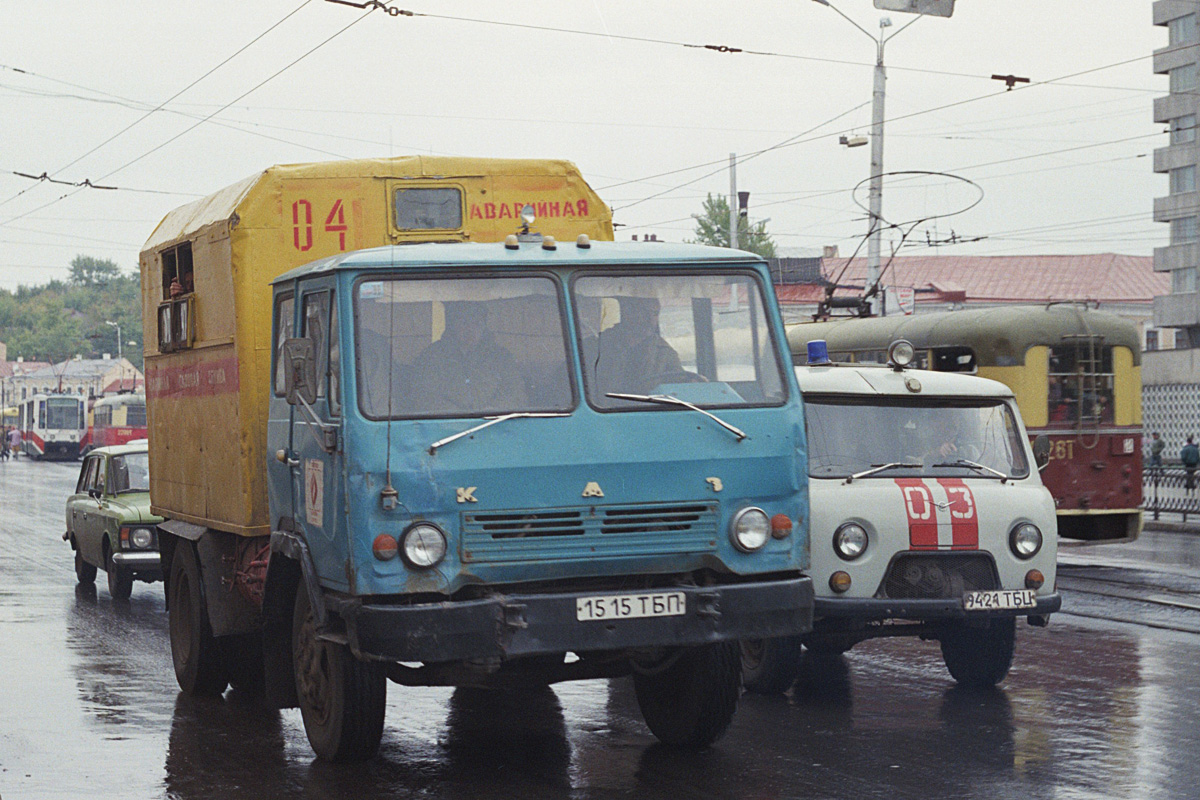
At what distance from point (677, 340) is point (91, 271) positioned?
19374cm

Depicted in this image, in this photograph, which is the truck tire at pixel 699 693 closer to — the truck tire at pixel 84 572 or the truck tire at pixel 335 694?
the truck tire at pixel 335 694

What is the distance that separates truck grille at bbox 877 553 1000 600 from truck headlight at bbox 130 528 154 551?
8.58m

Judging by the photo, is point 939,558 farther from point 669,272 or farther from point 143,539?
point 143,539

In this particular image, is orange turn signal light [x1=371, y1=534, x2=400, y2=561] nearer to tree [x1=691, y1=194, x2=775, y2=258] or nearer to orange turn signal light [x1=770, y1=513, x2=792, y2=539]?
orange turn signal light [x1=770, y1=513, x2=792, y2=539]

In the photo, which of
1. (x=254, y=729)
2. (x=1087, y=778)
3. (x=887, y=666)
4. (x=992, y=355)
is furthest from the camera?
(x=992, y=355)

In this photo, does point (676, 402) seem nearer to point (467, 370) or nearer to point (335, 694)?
point (467, 370)

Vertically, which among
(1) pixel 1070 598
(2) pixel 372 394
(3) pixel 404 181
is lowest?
(1) pixel 1070 598

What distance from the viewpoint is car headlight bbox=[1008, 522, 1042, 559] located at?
30.4 feet

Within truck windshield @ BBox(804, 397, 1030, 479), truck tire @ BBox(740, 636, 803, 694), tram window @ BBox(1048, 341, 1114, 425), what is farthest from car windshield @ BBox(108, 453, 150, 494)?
tram window @ BBox(1048, 341, 1114, 425)

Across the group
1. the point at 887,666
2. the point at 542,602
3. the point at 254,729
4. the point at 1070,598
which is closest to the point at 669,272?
the point at 542,602

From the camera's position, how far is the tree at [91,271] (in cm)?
19062

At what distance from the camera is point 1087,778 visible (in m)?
7.35

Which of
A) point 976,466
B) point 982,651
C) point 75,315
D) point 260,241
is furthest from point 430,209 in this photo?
point 75,315

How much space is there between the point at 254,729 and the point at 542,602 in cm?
282
